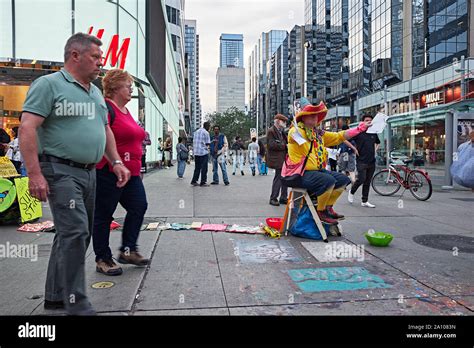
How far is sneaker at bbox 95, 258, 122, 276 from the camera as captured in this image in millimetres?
3621

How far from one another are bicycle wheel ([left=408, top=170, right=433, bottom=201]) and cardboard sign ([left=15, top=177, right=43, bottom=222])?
313 inches

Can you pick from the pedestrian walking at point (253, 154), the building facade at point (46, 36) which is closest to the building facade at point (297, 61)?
the pedestrian walking at point (253, 154)

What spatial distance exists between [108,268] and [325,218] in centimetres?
287

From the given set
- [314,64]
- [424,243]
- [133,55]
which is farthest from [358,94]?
[424,243]

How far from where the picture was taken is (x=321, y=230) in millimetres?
5008

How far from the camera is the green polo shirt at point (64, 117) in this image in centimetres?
247

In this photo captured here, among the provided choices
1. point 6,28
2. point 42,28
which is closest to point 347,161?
point 42,28

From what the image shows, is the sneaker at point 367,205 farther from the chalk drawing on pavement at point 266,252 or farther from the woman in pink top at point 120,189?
the woman in pink top at point 120,189

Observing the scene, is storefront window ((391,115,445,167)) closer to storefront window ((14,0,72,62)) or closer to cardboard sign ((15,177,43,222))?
cardboard sign ((15,177,43,222))

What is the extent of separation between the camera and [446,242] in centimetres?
500

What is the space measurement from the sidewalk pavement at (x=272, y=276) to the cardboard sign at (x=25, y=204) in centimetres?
40

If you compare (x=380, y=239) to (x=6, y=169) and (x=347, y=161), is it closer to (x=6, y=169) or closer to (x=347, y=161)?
(x=6, y=169)

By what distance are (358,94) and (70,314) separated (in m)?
60.6

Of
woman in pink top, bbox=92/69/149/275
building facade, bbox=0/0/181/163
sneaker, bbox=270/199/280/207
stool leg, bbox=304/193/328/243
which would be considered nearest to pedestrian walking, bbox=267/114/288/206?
→ sneaker, bbox=270/199/280/207
